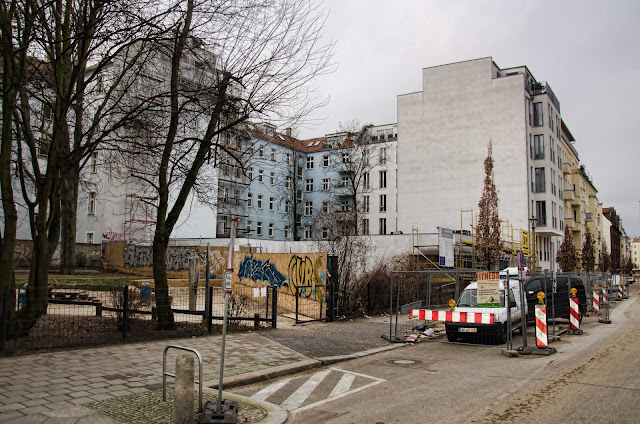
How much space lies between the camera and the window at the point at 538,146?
45.3 meters

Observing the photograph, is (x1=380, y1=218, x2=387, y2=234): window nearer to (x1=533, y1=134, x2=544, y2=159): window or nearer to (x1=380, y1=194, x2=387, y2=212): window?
(x1=380, y1=194, x2=387, y2=212): window

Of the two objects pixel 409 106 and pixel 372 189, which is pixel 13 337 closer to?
pixel 409 106

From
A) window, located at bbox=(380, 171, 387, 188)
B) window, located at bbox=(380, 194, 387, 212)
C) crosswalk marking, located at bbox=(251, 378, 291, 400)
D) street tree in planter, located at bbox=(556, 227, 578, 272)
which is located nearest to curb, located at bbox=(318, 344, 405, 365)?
crosswalk marking, located at bbox=(251, 378, 291, 400)

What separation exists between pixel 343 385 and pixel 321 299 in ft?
28.3

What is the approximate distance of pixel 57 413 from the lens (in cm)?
592

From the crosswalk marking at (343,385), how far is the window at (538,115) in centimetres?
4232

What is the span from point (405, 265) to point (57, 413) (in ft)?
67.7

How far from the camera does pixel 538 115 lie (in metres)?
45.5

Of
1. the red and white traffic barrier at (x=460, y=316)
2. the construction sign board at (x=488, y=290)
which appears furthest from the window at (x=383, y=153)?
the red and white traffic barrier at (x=460, y=316)

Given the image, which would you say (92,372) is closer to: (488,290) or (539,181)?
(488,290)

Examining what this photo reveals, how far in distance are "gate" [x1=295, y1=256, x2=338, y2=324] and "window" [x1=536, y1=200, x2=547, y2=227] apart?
33731mm

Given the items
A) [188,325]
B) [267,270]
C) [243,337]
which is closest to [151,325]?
[188,325]

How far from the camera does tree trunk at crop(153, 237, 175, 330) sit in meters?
12.0

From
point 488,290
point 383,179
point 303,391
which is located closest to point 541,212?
point 383,179
